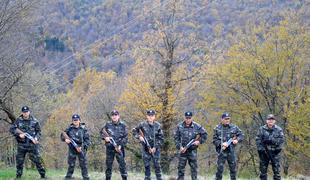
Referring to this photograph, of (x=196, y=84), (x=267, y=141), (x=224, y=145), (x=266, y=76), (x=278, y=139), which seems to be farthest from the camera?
(x=266, y=76)

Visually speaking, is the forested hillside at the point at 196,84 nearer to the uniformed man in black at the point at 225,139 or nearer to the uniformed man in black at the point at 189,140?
the uniformed man in black at the point at 189,140

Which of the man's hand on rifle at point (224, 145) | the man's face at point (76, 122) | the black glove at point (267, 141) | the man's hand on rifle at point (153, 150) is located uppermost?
the man's face at point (76, 122)

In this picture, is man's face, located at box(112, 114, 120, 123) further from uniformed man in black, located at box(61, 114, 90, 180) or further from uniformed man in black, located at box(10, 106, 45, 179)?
uniformed man in black, located at box(10, 106, 45, 179)

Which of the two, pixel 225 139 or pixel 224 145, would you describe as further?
pixel 225 139

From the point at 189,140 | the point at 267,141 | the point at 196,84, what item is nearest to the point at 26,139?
the point at 189,140

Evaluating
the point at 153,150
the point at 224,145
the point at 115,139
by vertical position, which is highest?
the point at 115,139

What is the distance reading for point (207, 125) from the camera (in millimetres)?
32938

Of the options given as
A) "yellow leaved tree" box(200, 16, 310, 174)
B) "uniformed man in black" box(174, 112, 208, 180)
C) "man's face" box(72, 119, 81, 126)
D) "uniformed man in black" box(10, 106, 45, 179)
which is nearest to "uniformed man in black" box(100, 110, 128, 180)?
"man's face" box(72, 119, 81, 126)

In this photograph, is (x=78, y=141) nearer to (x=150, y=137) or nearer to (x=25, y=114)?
(x=25, y=114)

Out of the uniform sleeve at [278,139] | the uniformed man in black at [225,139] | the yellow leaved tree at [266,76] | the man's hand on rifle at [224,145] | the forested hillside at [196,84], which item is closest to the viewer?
the man's hand on rifle at [224,145]

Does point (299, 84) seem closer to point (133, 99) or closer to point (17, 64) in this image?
point (133, 99)

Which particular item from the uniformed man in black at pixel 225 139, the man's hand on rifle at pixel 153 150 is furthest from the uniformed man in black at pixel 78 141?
the uniformed man in black at pixel 225 139

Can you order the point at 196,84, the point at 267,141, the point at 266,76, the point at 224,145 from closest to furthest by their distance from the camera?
the point at 224,145 → the point at 267,141 → the point at 196,84 → the point at 266,76

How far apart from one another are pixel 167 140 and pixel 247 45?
9.96 metres
